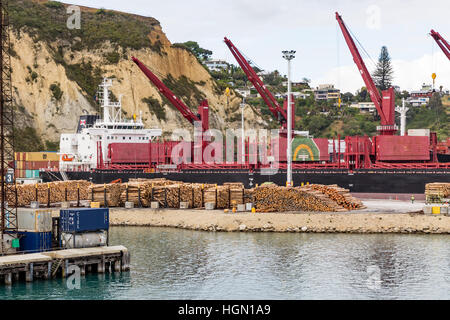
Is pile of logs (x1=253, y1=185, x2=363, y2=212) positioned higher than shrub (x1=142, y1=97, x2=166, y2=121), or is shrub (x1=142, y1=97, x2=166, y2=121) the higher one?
shrub (x1=142, y1=97, x2=166, y2=121)

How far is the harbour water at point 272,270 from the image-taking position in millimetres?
22688

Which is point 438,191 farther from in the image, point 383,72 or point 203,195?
point 383,72

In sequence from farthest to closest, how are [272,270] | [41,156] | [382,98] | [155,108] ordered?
[155,108] < [41,156] < [382,98] < [272,270]

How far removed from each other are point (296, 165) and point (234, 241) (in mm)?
23689

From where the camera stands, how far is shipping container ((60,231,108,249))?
26.6m

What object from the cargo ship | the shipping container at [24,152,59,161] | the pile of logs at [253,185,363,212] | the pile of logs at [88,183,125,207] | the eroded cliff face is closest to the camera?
the pile of logs at [253,185,363,212]

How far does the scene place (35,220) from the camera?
26.7m

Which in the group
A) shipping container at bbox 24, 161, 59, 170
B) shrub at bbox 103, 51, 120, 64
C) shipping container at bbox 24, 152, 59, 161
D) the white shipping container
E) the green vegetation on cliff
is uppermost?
the green vegetation on cliff

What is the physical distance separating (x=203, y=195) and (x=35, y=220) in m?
17.5

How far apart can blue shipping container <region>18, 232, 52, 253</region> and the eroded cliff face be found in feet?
179

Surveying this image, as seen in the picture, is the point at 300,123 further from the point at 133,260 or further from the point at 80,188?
the point at 133,260

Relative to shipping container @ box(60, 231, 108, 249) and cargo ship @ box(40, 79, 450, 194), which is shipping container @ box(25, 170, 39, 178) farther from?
shipping container @ box(60, 231, 108, 249)
